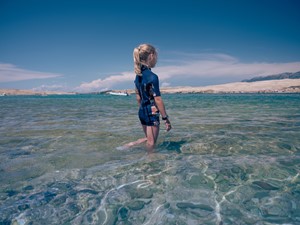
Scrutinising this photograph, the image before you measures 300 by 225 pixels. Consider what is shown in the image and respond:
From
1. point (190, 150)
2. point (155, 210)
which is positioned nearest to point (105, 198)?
point (155, 210)

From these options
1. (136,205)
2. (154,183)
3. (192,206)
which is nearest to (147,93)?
(154,183)

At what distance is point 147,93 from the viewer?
6355 mm

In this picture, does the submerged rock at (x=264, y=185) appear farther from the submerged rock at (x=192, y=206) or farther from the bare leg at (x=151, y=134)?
the bare leg at (x=151, y=134)

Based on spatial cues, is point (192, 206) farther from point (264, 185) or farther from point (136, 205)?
point (264, 185)

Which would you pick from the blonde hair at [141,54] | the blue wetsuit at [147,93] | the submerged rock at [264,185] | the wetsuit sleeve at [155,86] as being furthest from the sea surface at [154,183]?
the blonde hair at [141,54]

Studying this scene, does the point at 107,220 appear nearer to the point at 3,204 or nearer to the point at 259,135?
the point at 3,204

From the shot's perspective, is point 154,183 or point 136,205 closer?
point 136,205

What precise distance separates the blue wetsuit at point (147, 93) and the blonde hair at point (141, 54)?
15 centimetres

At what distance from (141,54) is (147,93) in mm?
1083

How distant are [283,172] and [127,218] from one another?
3.71 m

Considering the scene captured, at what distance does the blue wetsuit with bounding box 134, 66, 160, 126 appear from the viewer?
6080mm

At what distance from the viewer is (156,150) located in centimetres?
714

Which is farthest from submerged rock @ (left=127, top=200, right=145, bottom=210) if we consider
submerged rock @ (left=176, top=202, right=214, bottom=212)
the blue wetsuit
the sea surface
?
the blue wetsuit

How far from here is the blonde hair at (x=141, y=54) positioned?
6133 mm
